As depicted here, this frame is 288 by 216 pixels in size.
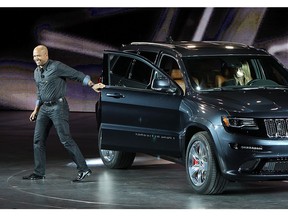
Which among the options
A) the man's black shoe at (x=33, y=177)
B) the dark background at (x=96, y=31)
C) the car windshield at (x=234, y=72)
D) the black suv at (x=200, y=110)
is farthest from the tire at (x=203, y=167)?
the dark background at (x=96, y=31)

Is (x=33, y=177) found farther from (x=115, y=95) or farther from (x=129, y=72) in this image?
(x=129, y=72)

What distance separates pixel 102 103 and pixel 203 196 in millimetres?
2733

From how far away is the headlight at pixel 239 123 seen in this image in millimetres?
12578

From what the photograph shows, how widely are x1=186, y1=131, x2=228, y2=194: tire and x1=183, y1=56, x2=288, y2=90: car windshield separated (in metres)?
0.85

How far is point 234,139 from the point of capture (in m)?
12.5

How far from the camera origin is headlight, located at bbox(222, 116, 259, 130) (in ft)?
41.3

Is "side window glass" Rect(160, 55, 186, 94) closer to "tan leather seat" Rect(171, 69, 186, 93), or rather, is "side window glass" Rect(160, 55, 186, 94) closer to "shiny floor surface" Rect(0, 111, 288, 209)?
"tan leather seat" Rect(171, 69, 186, 93)

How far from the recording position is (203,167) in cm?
1297

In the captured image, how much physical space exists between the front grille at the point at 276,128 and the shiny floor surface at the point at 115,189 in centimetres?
75

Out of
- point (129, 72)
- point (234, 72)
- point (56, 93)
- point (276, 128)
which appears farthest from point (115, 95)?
point (276, 128)

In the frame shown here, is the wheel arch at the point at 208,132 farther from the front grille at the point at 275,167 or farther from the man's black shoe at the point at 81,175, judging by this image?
the man's black shoe at the point at 81,175
